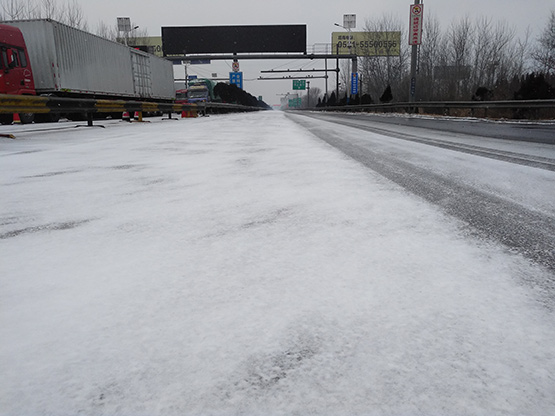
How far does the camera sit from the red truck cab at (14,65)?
41.3 ft

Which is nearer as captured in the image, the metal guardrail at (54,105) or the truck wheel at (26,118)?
the metal guardrail at (54,105)

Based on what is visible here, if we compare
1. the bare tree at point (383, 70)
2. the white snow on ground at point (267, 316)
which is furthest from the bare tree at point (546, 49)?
the white snow on ground at point (267, 316)

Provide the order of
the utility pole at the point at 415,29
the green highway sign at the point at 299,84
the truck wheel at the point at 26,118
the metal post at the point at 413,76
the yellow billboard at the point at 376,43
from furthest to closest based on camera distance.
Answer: the green highway sign at the point at 299,84, the yellow billboard at the point at 376,43, the utility pole at the point at 415,29, the metal post at the point at 413,76, the truck wheel at the point at 26,118

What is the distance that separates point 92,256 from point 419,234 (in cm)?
110

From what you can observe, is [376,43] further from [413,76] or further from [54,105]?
[54,105]

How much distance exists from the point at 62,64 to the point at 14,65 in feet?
7.97

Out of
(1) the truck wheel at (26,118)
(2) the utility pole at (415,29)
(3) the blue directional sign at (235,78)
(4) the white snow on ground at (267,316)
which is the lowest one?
(4) the white snow on ground at (267,316)

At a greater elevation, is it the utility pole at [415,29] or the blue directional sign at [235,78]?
the blue directional sign at [235,78]

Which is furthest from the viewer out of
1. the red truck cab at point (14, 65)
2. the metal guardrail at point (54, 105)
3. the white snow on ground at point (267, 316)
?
the red truck cab at point (14, 65)

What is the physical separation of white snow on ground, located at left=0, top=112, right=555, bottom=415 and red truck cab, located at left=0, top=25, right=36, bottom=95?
46.0 feet

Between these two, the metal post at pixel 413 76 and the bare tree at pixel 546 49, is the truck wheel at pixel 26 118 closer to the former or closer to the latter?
the metal post at pixel 413 76

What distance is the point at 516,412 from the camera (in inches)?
22.7

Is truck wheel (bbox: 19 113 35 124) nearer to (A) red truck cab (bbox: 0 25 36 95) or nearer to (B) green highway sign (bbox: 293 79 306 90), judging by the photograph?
(A) red truck cab (bbox: 0 25 36 95)

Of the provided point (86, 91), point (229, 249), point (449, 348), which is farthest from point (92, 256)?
point (86, 91)
